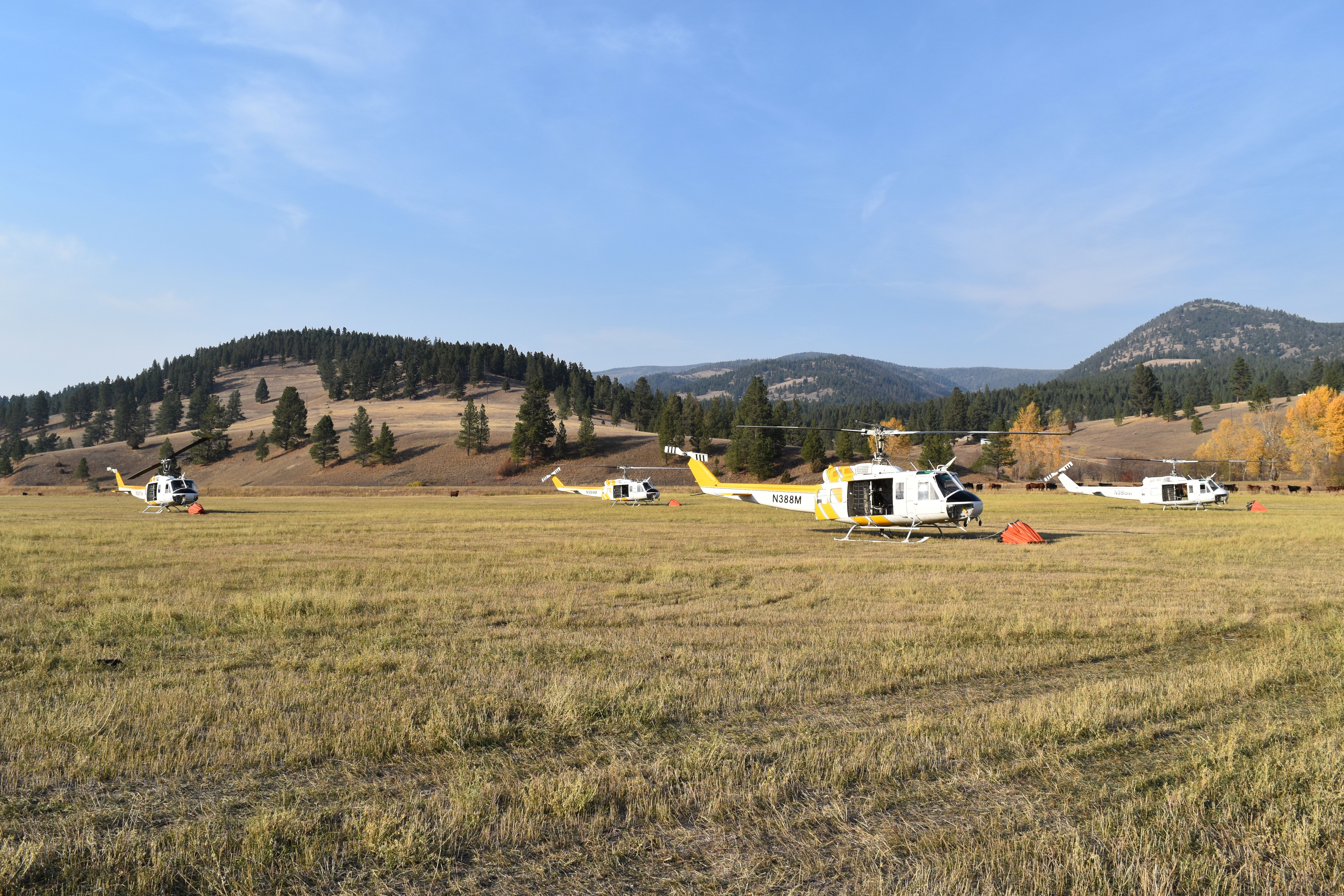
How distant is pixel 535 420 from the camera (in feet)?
335

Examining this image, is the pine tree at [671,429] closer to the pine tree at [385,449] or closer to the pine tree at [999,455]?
the pine tree at [385,449]

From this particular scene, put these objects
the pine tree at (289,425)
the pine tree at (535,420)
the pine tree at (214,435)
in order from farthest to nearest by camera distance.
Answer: the pine tree at (289,425)
the pine tree at (214,435)
the pine tree at (535,420)

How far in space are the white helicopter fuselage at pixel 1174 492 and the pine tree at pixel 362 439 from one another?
91.0m

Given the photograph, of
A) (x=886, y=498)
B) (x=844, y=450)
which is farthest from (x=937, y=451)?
(x=886, y=498)

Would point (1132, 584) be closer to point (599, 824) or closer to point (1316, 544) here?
point (1316, 544)

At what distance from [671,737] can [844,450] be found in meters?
99.5

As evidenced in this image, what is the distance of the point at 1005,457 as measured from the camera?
356 ft

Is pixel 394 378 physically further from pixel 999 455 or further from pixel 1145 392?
pixel 1145 392

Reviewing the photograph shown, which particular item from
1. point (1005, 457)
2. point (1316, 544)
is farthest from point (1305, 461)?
point (1316, 544)

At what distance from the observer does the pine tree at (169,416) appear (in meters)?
153

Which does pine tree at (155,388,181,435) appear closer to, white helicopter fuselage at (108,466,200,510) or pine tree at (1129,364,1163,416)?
white helicopter fuselage at (108,466,200,510)

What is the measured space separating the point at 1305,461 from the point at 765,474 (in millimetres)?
58322

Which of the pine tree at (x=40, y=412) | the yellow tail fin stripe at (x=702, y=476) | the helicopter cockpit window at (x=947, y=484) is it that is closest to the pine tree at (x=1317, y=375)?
the yellow tail fin stripe at (x=702, y=476)

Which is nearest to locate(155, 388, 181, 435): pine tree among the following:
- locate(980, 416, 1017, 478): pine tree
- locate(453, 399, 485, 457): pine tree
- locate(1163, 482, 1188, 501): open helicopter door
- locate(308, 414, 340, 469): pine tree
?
locate(308, 414, 340, 469): pine tree
